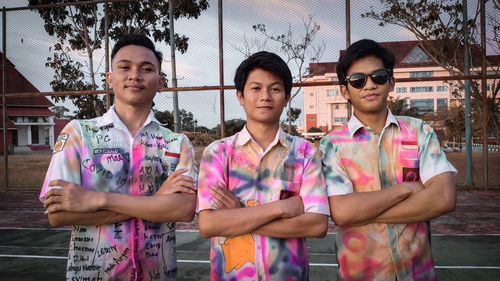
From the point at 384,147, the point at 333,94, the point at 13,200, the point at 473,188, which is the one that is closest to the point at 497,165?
the point at 473,188

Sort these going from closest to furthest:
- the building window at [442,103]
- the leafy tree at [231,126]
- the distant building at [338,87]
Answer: the leafy tree at [231,126]
the distant building at [338,87]
the building window at [442,103]

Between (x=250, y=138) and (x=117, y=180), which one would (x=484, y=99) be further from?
(x=117, y=180)

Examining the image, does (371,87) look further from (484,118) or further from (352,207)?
(484,118)

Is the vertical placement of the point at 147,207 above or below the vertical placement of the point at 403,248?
above

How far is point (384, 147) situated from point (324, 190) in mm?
442

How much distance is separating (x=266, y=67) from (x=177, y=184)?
0.79m

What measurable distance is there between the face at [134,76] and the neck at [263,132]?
2.07 feet

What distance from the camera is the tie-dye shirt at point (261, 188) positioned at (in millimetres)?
1809

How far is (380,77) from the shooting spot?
2014 millimetres

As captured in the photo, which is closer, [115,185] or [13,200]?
[115,185]

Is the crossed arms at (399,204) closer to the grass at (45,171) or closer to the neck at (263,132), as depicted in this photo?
the neck at (263,132)

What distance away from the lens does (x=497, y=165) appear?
1095 cm

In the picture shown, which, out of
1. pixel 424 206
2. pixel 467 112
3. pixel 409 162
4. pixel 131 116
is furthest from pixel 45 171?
pixel 424 206

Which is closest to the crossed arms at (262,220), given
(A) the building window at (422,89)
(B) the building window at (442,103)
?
(B) the building window at (442,103)
